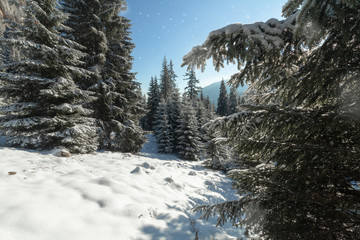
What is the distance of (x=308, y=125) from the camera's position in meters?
2.05

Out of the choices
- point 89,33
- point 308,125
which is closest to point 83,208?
point 308,125

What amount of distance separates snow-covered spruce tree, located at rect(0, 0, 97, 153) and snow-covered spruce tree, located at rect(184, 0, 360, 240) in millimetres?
8035

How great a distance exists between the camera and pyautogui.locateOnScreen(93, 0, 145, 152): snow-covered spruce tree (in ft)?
38.1

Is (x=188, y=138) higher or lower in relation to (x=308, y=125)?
lower

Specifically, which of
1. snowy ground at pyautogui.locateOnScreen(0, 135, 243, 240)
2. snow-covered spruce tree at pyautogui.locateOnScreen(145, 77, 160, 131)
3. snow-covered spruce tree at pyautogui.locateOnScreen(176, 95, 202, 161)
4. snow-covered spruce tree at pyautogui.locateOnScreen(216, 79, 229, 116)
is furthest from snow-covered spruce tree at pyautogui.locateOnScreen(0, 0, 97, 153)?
snow-covered spruce tree at pyautogui.locateOnScreen(216, 79, 229, 116)

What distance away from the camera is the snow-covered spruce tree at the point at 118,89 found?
38.1ft

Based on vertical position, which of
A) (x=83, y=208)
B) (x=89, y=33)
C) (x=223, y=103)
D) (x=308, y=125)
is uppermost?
(x=223, y=103)

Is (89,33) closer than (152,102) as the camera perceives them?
Yes

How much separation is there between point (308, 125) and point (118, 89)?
1333 cm

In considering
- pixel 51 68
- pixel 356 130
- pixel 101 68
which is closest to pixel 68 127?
pixel 51 68

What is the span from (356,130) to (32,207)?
530 cm

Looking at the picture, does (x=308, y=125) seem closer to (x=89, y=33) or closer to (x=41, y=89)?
(x=41, y=89)

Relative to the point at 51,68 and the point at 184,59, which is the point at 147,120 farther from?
the point at 184,59

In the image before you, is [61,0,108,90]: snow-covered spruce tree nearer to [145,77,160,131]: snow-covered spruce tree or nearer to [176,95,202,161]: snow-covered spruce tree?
[176,95,202,161]: snow-covered spruce tree
